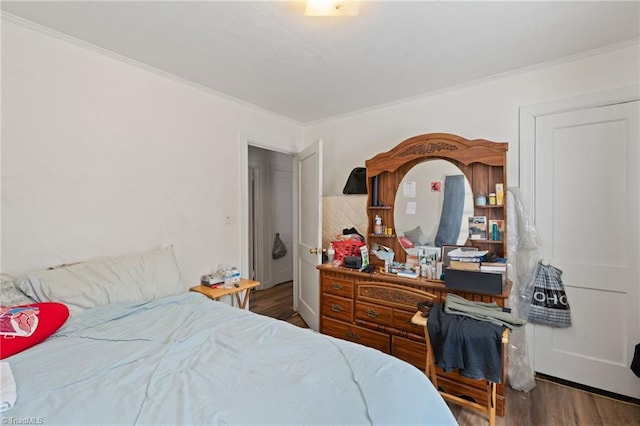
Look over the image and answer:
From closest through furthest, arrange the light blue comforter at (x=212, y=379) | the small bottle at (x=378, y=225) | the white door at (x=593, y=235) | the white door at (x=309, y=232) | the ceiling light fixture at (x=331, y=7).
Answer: the light blue comforter at (x=212, y=379) → the ceiling light fixture at (x=331, y=7) → the white door at (x=593, y=235) → the small bottle at (x=378, y=225) → the white door at (x=309, y=232)

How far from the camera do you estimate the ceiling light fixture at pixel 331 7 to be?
1.50 m

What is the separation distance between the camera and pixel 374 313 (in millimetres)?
2434

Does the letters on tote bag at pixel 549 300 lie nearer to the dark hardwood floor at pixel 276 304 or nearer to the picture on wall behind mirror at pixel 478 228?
the picture on wall behind mirror at pixel 478 228

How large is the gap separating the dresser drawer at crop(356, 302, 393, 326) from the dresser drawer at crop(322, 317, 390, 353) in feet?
0.32

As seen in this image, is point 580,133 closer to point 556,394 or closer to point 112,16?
point 556,394

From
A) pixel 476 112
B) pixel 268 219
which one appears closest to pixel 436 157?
pixel 476 112

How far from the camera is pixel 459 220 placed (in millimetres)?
2443

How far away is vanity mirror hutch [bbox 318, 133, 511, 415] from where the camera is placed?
7.20 feet

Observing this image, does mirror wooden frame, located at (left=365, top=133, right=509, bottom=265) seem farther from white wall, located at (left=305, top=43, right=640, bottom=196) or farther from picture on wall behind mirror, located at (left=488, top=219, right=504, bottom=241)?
white wall, located at (left=305, top=43, right=640, bottom=196)

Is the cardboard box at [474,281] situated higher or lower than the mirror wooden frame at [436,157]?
lower

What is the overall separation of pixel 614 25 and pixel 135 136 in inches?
130

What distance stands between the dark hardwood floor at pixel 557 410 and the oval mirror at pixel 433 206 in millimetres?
1184

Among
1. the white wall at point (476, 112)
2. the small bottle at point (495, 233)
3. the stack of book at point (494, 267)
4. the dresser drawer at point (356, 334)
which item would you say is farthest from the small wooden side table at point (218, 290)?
the small bottle at point (495, 233)

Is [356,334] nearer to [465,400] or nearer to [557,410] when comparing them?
[465,400]
